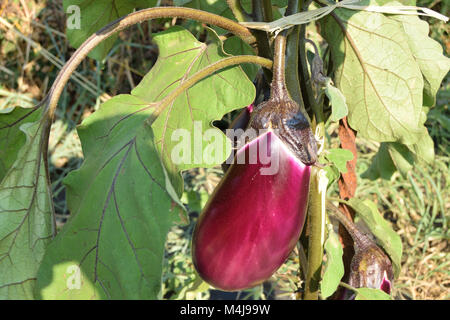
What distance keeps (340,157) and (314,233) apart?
95mm

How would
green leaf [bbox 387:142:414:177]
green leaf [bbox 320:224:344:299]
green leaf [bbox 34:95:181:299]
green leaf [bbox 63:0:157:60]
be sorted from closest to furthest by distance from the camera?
A: green leaf [bbox 34:95:181:299] < green leaf [bbox 320:224:344:299] < green leaf [bbox 63:0:157:60] < green leaf [bbox 387:142:414:177]

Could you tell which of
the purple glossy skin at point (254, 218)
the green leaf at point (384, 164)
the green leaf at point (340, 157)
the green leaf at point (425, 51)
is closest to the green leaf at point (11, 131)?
the purple glossy skin at point (254, 218)

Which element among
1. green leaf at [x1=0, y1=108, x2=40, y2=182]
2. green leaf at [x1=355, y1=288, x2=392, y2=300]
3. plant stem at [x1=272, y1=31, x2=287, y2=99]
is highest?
plant stem at [x1=272, y1=31, x2=287, y2=99]

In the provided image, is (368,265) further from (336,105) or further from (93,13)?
(93,13)

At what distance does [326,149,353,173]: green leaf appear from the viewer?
58 centimetres

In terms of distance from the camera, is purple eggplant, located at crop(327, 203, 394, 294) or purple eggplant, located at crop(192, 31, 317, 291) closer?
purple eggplant, located at crop(192, 31, 317, 291)

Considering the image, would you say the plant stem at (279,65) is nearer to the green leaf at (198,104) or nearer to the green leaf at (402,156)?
the green leaf at (198,104)

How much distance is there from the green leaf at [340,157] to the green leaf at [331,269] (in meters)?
0.08

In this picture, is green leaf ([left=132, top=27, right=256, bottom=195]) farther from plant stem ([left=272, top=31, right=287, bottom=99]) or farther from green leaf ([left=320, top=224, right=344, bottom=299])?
green leaf ([left=320, top=224, right=344, bottom=299])

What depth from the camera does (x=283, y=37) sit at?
471 millimetres

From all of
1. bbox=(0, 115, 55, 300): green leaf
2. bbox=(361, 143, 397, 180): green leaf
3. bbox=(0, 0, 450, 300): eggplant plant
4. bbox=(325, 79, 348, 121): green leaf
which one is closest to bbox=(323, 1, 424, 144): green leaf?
bbox=(0, 0, 450, 300): eggplant plant
